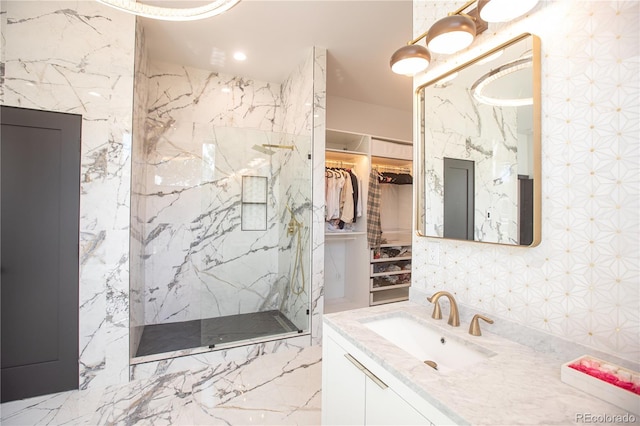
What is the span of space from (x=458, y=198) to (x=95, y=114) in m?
2.54

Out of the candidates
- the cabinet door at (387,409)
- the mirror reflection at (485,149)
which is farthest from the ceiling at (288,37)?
the cabinet door at (387,409)

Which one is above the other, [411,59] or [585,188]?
[411,59]

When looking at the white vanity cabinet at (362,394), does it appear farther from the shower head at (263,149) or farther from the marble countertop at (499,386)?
the shower head at (263,149)


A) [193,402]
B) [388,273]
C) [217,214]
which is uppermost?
[217,214]

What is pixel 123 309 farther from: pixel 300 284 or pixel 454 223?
pixel 454 223

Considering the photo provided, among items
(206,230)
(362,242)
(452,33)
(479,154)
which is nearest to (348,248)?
(362,242)

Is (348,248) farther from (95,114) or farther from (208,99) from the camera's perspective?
(95,114)

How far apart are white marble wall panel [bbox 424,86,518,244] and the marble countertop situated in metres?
0.42

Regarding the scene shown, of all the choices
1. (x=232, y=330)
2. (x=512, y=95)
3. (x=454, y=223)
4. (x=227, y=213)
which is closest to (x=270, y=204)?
(x=227, y=213)

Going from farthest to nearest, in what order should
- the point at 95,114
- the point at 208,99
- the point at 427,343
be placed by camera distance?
the point at 208,99 → the point at 95,114 → the point at 427,343

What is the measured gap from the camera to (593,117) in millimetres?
870

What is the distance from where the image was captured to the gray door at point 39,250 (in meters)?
A: 1.88

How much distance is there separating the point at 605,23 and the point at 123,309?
298 centimetres

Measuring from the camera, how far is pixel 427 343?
3.98 feet
